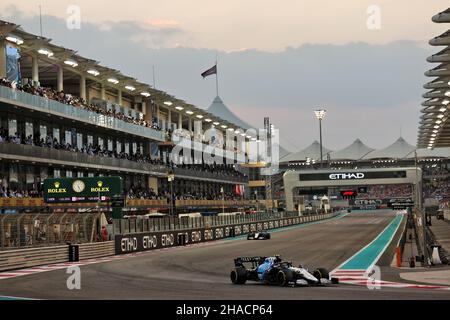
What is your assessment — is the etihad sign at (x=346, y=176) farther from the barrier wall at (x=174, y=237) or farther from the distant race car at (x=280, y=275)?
the distant race car at (x=280, y=275)

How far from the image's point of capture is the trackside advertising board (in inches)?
1704

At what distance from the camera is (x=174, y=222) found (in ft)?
161

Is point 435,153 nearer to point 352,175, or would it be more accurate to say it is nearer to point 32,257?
point 352,175

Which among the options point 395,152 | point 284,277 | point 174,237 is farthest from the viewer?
point 395,152

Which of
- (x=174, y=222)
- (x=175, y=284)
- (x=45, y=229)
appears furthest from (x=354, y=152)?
(x=175, y=284)

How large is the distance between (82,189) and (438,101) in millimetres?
21321

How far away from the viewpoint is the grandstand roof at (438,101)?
103ft

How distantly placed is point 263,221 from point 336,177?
19976 millimetres

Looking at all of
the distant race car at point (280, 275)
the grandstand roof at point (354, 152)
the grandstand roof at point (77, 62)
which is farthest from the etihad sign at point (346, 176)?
the grandstand roof at point (354, 152)

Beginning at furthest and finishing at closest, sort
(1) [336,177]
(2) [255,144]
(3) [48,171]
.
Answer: (2) [255,144] → (1) [336,177] → (3) [48,171]

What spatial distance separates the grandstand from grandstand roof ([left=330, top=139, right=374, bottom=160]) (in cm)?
8708

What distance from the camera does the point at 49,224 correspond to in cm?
3319

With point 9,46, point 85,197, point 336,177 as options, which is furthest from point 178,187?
point 85,197
